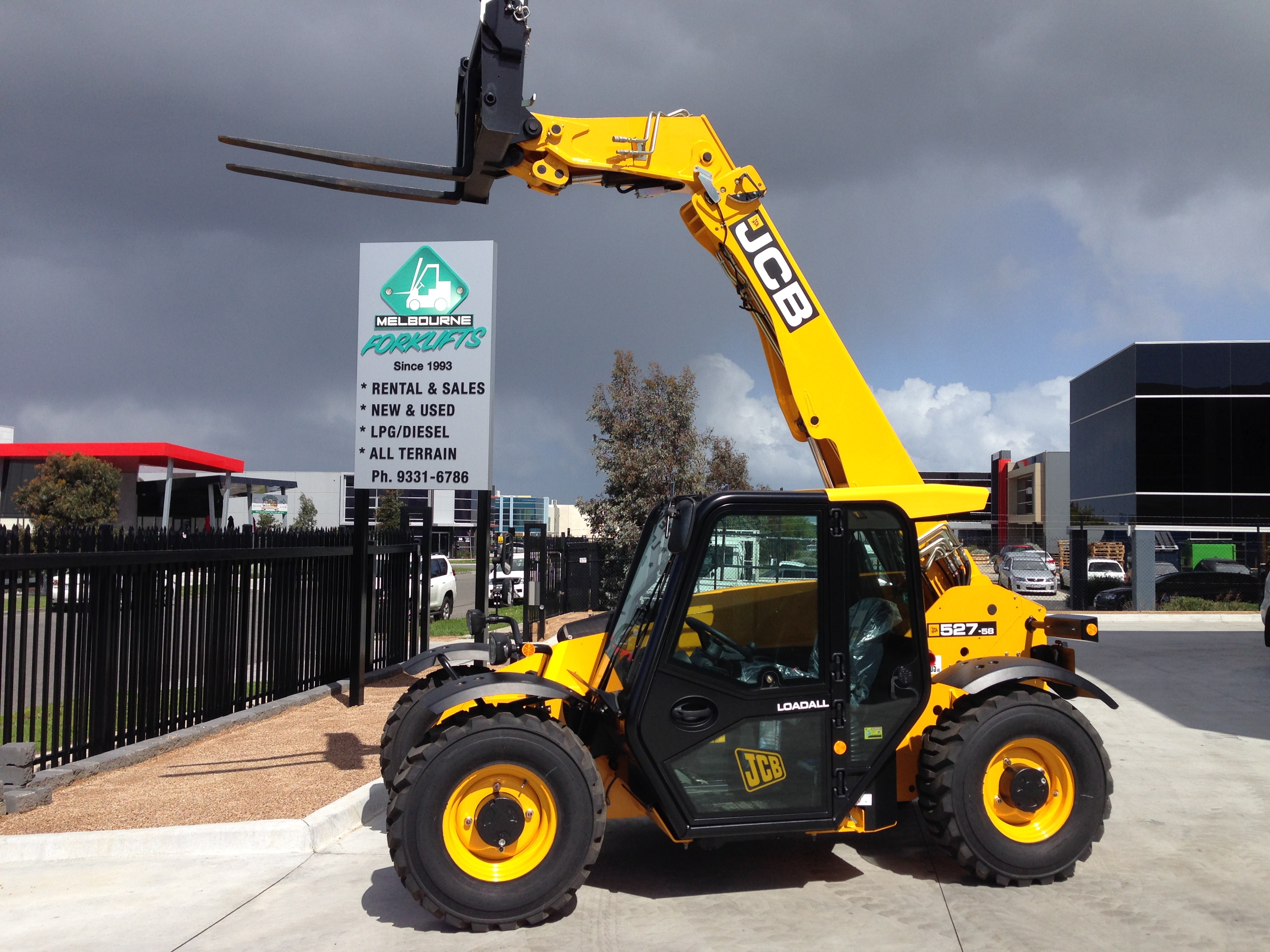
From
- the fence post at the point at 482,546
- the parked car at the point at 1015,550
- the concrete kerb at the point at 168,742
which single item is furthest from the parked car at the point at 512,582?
the parked car at the point at 1015,550

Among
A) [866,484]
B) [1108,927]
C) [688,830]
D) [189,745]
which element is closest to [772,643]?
[688,830]

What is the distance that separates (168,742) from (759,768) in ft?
17.6

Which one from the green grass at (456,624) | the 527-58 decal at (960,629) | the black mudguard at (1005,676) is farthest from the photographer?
the green grass at (456,624)

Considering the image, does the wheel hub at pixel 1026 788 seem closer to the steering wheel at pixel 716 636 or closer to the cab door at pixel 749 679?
the cab door at pixel 749 679

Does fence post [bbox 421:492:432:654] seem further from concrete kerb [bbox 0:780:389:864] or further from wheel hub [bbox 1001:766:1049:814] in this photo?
wheel hub [bbox 1001:766:1049:814]

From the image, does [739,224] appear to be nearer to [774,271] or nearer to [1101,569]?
[774,271]

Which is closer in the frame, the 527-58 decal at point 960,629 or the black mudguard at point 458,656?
the 527-58 decal at point 960,629

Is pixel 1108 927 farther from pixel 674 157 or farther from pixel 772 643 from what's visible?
pixel 674 157

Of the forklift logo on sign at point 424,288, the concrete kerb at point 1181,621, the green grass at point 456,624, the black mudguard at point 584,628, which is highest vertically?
the forklift logo on sign at point 424,288

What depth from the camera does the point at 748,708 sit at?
14.8 ft

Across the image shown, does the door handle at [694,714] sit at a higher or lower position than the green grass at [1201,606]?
higher

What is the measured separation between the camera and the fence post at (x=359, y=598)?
9.77 meters

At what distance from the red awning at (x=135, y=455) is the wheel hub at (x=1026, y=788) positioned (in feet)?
133

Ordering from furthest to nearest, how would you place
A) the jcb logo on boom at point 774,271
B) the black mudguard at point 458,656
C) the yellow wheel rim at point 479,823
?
the jcb logo on boom at point 774,271
the black mudguard at point 458,656
the yellow wheel rim at point 479,823
